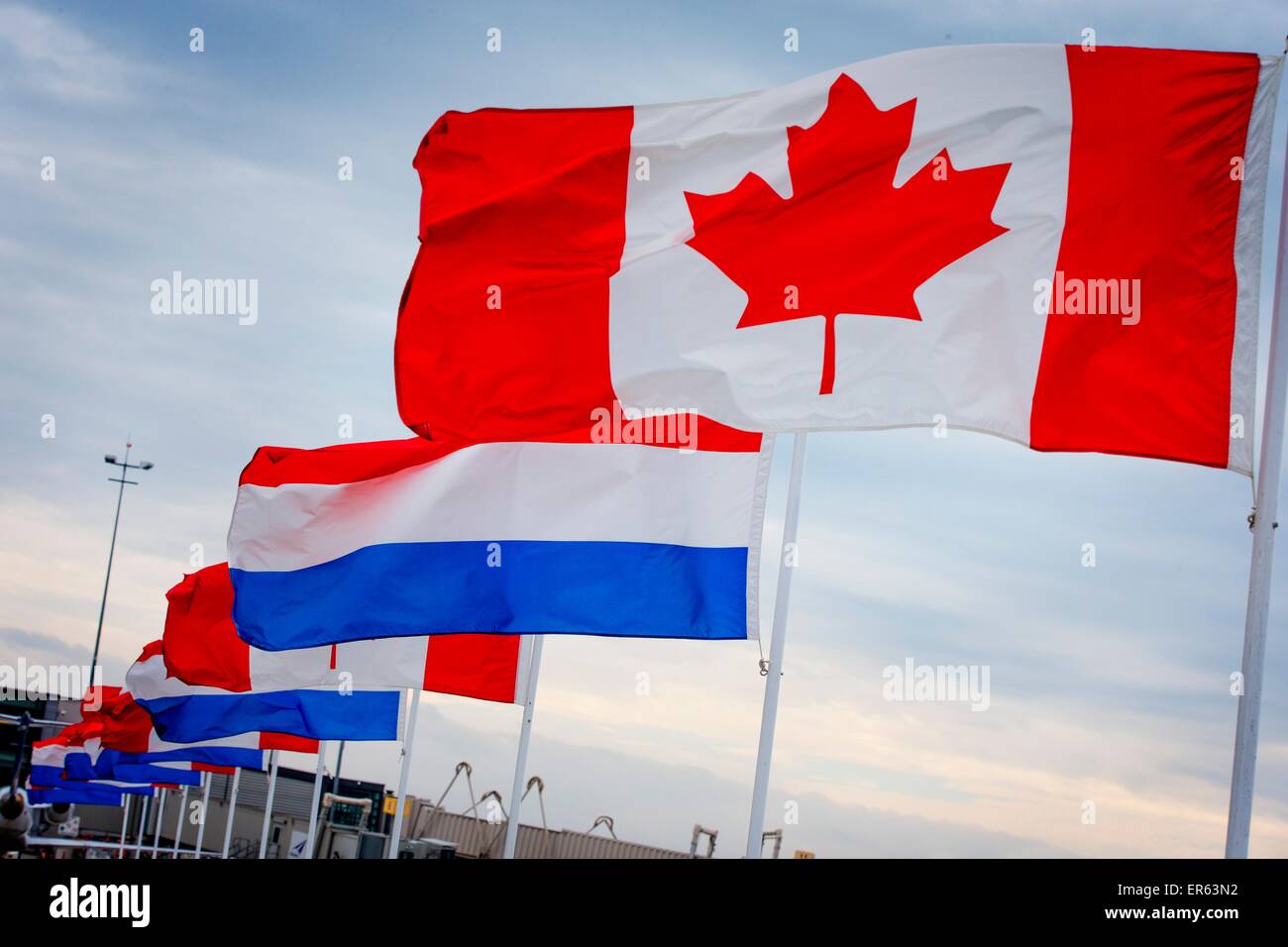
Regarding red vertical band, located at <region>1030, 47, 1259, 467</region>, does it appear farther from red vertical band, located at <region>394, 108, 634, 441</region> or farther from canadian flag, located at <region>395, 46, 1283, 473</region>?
red vertical band, located at <region>394, 108, 634, 441</region>

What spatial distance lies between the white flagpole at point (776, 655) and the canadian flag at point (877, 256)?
80cm

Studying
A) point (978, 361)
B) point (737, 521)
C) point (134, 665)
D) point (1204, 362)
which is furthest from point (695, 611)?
point (134, 665)

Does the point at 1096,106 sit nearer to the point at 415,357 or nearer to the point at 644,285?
the point at 644,285

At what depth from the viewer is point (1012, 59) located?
7391 millimetres

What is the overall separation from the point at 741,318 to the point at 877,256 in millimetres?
945

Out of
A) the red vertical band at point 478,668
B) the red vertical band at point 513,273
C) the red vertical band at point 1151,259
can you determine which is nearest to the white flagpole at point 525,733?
the red vertical band at point 478,668

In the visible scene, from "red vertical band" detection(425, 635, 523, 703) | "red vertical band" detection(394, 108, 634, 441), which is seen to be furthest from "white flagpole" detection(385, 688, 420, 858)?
"red vertical band" detection(394, 108, 634, 441)

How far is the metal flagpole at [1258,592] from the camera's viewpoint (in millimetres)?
5254

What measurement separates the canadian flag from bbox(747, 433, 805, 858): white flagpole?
31.4 inches

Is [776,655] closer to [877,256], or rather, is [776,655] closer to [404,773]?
[877,256]

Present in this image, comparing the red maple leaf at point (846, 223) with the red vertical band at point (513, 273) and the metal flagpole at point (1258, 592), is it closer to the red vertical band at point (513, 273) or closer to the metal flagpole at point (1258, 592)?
the red vertical band at point (513, 273)

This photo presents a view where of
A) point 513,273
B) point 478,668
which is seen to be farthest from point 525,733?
point 513,273

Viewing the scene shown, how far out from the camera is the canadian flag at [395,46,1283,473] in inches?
258

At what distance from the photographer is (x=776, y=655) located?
26.9ft
